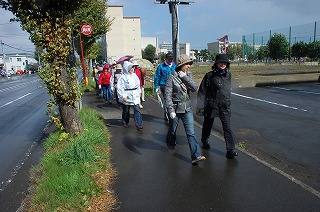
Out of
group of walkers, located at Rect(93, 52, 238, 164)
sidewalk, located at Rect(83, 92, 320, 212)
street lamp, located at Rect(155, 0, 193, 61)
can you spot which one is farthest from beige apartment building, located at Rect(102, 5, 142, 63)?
group of walkers, located at Rect(93, 52, 238, 164)

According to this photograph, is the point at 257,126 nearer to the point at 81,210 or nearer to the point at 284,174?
the point at 284,174

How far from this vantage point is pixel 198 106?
16.3 ft

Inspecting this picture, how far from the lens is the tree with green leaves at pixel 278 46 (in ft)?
163

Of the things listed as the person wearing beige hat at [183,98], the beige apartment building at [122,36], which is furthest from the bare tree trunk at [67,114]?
the beige apartment building at [122,36]

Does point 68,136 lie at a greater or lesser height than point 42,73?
lesser

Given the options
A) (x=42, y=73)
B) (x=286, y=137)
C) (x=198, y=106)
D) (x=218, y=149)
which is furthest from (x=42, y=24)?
(x=286, y=137)

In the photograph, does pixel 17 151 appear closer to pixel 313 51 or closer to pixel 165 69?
pixel 165 69

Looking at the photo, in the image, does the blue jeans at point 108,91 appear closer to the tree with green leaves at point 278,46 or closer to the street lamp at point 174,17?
the street lamp at point 174,17

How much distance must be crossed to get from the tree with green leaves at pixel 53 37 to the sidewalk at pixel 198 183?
1.42 metres

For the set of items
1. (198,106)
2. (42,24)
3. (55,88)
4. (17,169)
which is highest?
(42,24)

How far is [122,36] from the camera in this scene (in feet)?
250

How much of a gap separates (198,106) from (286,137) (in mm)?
2575

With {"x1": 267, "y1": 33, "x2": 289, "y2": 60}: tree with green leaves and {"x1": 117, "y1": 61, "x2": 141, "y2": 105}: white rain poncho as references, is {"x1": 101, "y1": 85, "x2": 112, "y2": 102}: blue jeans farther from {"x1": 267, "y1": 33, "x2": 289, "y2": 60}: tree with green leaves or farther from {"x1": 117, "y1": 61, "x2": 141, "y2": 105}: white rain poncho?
{"x1": 267, "y1": 33, "x2": 289, "y2": 60}: tree with green leaves

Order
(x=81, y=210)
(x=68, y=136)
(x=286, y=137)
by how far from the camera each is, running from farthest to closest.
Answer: (x=286, y=137) → (x=68, y=136) → (x=81, y=210)
